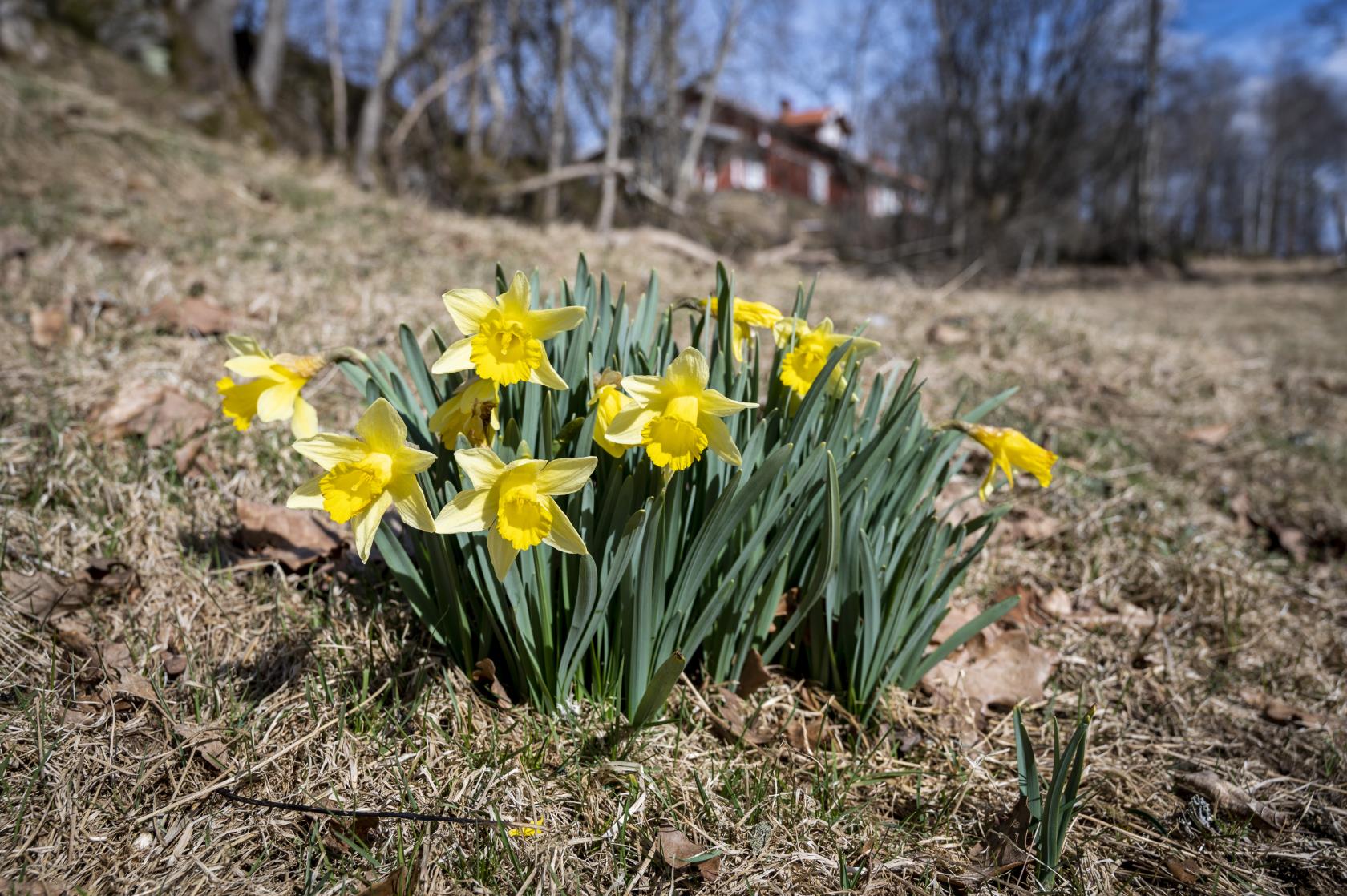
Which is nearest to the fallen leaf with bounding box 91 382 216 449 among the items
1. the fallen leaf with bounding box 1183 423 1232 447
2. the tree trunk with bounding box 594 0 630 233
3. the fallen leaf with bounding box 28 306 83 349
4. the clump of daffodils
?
the fallen leaf with bounding box 28 306 83 349

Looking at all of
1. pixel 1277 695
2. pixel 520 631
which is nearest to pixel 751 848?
pixel 520 631

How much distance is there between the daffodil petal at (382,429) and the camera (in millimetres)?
1055

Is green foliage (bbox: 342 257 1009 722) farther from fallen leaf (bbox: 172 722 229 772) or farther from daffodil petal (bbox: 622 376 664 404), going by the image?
fallen leaf (bbox: 172 722 229 772)

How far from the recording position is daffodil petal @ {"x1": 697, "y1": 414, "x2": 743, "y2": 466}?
1.12 meters

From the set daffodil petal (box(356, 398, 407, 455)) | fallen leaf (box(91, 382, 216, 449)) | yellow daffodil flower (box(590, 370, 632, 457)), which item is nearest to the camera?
daffodil petal (box(356, 398, 407, 455))

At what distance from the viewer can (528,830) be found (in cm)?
120

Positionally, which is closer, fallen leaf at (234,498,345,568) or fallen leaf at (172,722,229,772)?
fallen leaf at (172,722,229,772)

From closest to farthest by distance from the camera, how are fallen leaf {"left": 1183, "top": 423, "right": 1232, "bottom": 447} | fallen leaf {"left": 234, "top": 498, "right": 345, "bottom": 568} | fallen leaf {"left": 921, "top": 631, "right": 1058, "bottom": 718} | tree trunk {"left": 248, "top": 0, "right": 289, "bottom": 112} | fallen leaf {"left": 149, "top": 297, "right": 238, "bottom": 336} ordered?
fallen leaf {"left": 921, "top": 631, "right": 1058, "bottom": 718}
fallen leaf {"left": 234, "top": 498, "right": 345, "bottom": 568}
fallen leaf {"left": 149, "top": 297, "right": 238, "bottom": 336}
fallen leaf {"left": 1183, "top": 423, "right": 1232, "bottom": 447}
tree trunk {"left": 248, "top": 0, "right": 289, "bottom": 112}

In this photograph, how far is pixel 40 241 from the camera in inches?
140

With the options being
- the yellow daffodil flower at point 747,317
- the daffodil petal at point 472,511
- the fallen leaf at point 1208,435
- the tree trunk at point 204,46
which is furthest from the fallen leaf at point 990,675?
the tree trunk at point 204,46

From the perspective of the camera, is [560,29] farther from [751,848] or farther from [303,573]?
[751,848]

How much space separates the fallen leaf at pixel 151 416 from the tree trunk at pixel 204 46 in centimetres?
680

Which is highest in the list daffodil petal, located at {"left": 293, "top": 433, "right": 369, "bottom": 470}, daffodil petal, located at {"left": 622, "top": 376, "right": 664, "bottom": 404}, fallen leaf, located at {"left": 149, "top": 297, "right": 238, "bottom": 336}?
fallen leaf, located at {"left": 149, "top": 297, "right": 238, "bottom": 336}

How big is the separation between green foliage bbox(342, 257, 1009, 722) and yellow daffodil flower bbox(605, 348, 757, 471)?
0.43 ft
